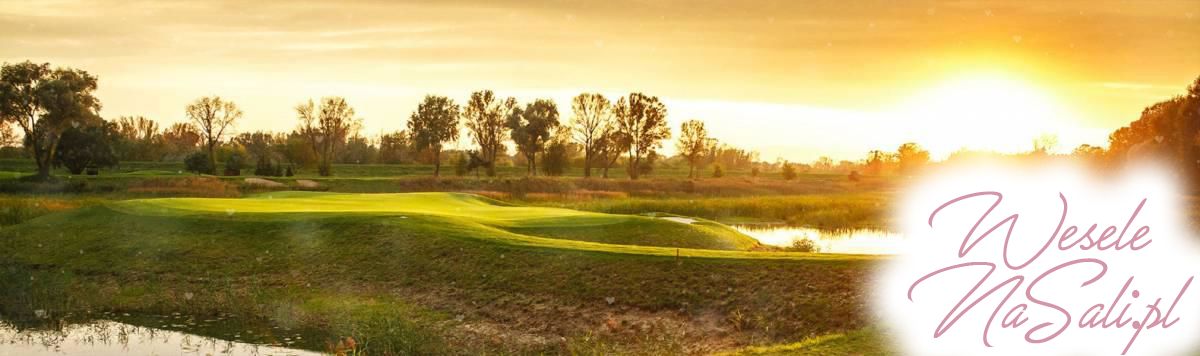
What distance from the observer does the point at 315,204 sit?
122ft

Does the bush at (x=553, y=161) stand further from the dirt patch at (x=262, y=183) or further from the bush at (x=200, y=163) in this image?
the dirt patch at (x=262, y=183)

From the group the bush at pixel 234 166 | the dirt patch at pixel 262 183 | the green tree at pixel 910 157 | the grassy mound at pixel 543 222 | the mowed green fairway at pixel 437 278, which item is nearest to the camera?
the mowed green fairway at pixel 437 278

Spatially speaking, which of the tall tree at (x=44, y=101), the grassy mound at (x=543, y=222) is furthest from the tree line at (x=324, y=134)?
the grassy mound at (x=543, y=222)

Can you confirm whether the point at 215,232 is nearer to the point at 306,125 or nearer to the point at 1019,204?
the point at 1019,204

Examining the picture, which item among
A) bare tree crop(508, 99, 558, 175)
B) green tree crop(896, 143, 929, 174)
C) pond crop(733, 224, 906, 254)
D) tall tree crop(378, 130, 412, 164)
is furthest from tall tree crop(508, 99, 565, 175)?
green tree crop(896, 143, 929, 174)

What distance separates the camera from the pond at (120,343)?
1798 cm

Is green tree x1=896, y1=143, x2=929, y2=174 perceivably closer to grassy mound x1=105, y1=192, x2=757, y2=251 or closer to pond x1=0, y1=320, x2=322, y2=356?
grassy mound x1=105, y1=192, x2=757, y2=251

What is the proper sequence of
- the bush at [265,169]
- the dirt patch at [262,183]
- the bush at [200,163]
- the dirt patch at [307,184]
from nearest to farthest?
the dirt patch at [262,183] → the dirt patch at [307,184] → the bush at [265,169] → the bush at [200,163]

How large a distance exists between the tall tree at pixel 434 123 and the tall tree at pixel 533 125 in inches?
367

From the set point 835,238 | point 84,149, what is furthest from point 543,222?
point 84,149

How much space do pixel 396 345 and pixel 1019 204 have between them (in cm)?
3938

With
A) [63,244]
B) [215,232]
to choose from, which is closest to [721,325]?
[215,232]

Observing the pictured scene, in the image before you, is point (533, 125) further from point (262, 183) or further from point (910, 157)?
point (910, 157)

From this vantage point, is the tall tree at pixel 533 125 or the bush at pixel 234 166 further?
the tall tree at pixel 533 125
